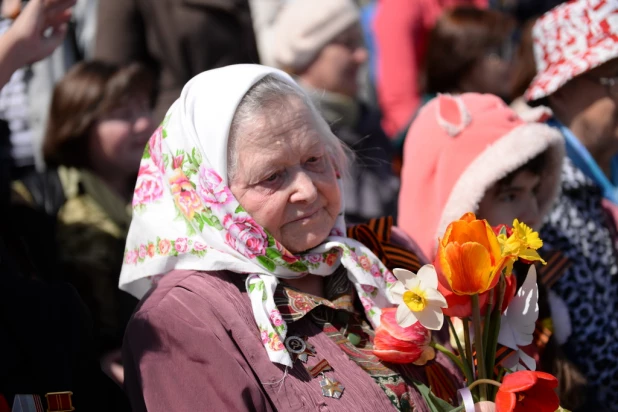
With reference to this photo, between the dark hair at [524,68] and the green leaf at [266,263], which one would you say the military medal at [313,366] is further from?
the dark hair at [524,68]

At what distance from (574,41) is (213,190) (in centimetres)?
234

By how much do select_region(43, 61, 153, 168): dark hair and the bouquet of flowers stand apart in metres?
2.25

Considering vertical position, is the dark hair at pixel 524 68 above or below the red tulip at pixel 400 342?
above

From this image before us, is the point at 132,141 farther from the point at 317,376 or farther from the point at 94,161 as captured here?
the point at 317,376

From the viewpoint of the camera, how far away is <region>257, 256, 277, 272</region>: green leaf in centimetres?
253

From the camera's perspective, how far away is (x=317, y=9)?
17.5ft

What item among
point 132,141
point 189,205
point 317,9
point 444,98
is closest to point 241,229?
point 189,205

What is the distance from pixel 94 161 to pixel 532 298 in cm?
254

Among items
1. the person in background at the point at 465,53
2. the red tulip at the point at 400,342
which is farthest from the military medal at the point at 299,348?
the person in background at the point at 465,53

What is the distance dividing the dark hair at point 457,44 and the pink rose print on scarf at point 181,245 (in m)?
2.97

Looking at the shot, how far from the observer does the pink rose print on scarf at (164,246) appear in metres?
2.56

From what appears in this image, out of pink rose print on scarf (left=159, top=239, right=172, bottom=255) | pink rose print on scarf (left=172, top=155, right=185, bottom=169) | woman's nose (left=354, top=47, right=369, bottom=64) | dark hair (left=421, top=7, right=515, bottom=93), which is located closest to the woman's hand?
pink rose print on scarf (left=172, top=155, right=185, bottom=169)

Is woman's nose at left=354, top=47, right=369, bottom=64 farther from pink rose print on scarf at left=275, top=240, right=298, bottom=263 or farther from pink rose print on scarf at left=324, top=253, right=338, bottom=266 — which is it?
pink rose print on scarf at left=275, top=240, right=298, bottom=263

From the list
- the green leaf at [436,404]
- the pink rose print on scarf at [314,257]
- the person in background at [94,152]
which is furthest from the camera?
the person in background at [94,152]
